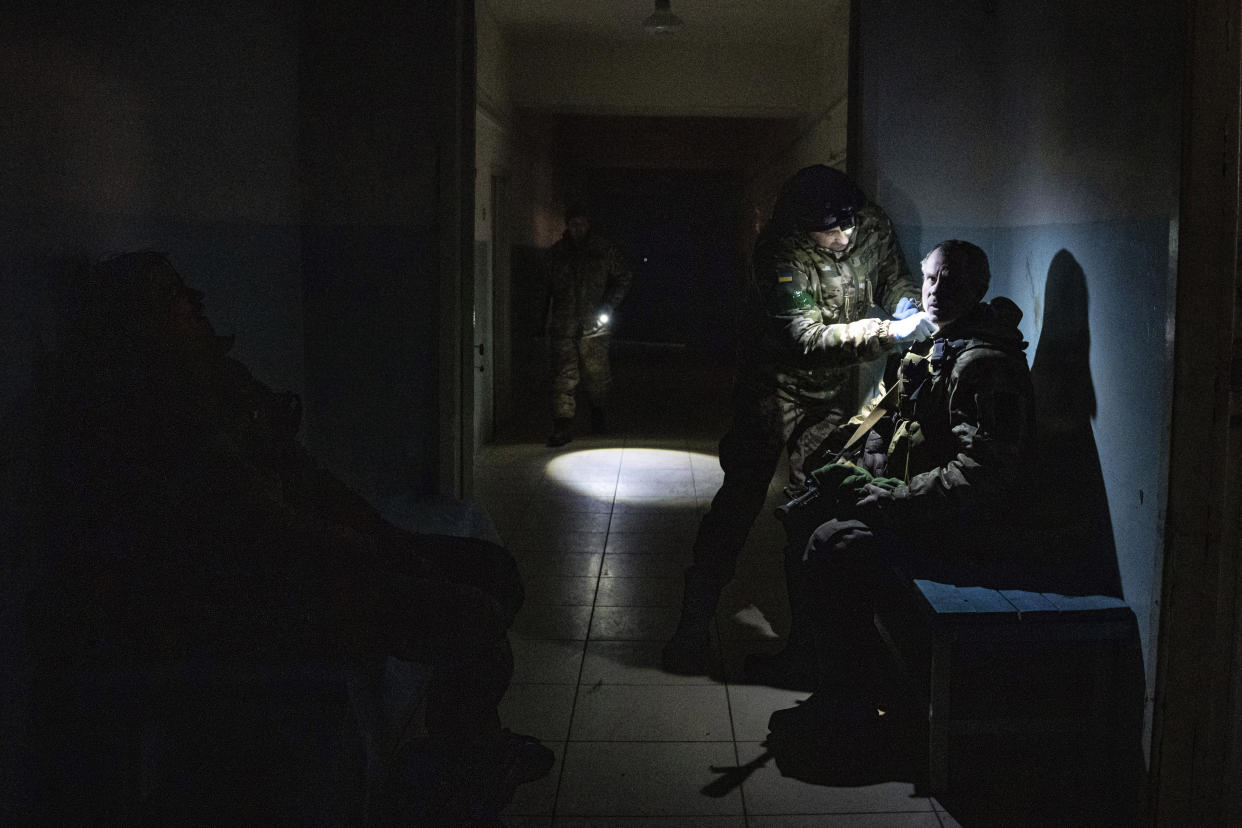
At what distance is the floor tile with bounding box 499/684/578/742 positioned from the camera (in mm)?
3206

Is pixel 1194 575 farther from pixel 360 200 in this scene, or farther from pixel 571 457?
pixel 571 457

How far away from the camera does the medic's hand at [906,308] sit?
3473 mm

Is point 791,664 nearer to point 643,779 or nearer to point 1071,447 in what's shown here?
point 643,779

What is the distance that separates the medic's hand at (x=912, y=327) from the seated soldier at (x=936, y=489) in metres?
0.10

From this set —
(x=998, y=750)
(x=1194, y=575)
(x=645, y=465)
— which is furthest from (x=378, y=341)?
(x=645, y=465)

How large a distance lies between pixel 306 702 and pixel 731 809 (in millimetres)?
1078

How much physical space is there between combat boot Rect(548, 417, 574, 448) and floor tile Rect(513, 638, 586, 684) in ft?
13.9

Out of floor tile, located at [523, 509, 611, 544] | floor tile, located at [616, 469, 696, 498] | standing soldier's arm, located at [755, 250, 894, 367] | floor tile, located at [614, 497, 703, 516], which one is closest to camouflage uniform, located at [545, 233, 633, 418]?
floor tile, located at [616, 469, 696, 498]

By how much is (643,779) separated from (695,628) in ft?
3.01

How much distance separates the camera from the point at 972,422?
9.38 feet

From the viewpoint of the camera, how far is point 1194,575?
2346 mm

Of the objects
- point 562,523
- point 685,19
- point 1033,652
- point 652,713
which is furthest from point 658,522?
point 685,19

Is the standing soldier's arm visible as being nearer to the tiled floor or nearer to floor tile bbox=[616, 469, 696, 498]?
the tiled floor

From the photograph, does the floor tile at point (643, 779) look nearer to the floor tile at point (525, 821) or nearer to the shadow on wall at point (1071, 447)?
the floor tile at point (525, 821)
